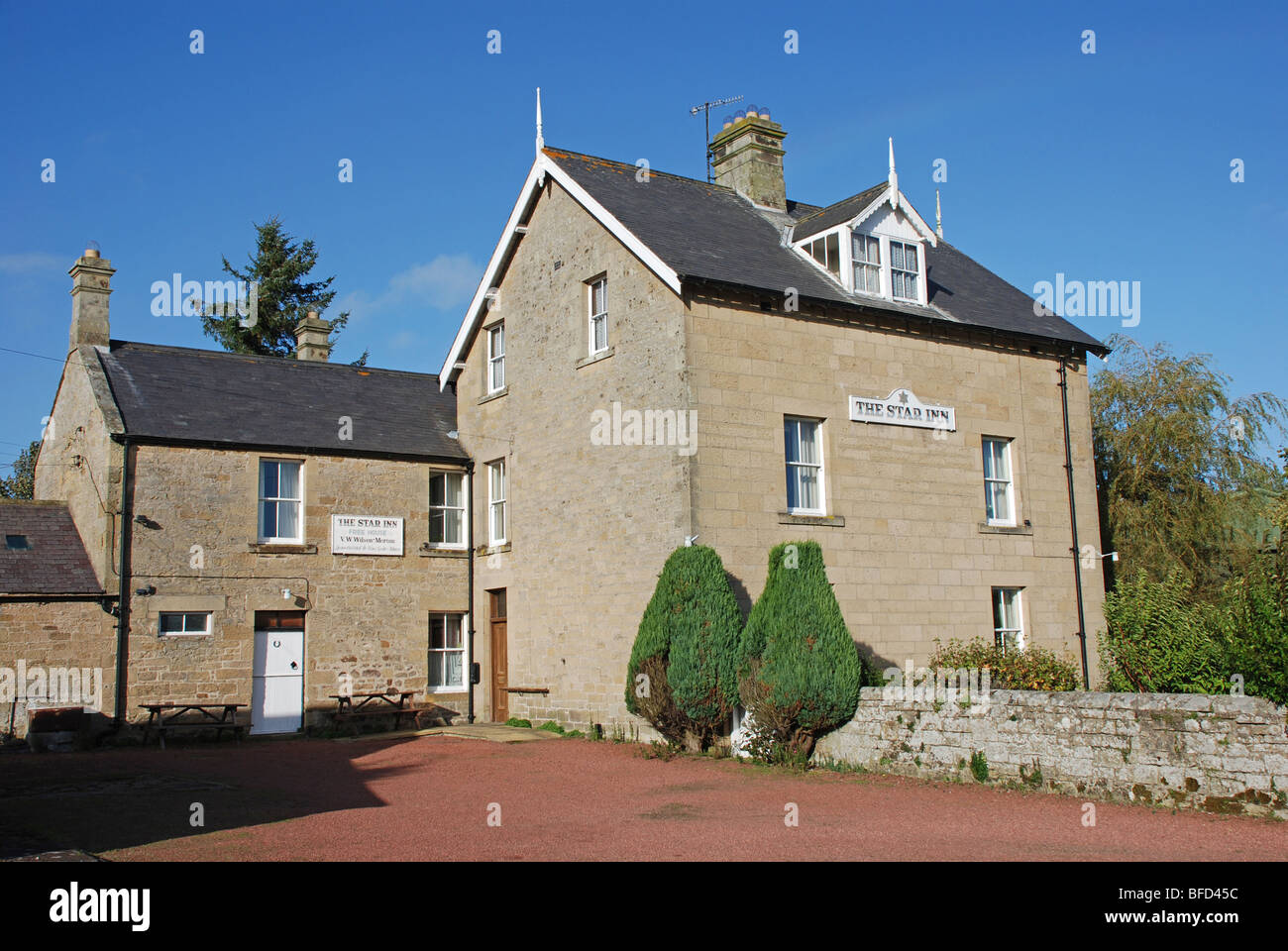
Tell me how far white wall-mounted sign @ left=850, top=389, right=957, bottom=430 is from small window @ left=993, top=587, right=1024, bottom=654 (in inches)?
122

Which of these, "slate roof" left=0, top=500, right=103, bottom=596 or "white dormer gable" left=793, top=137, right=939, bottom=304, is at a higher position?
"white dormer gable" left=793, top=137, right=939, bottom=304

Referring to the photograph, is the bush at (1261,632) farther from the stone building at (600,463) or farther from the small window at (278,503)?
the small window at (278,503)

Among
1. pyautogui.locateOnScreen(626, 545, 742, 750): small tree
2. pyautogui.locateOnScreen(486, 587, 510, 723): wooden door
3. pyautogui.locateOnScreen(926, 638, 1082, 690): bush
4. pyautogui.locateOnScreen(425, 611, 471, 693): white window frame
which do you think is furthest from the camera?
pyautogui.locateOnScreen(425, 611, 471, 693): white window frame

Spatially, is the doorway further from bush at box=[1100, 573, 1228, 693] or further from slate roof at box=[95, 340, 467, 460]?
bush at box=[1100, 573, 1228, 693]

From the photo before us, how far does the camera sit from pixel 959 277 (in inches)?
867

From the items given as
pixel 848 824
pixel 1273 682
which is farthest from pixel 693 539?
pixel 1273 682

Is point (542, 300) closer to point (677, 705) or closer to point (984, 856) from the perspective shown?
point (677, 705)

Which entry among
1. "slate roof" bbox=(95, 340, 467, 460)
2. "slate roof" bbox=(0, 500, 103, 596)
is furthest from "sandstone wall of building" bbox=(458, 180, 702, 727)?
"slate roof" bbox=(0, 500, 103, 596)

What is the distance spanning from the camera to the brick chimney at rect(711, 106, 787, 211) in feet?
73.1

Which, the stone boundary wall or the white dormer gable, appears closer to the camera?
the stone boundary wall

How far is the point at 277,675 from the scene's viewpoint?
1989 cm

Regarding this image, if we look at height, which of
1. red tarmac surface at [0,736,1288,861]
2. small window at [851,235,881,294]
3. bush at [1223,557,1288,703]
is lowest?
red tarmac surface at [0,736,1288,861]

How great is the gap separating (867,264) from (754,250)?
2.02 meters

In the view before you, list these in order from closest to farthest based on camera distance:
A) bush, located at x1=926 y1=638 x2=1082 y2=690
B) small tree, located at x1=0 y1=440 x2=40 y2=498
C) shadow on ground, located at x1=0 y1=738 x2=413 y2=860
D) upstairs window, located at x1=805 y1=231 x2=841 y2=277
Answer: shadow on ground, located at x1=0 y1=738 x2=413 y2=860, bush, located at x1=926 y1=638 x2=1082 y2=690, upstairs window, located at x1=805 y1=231 x2=841 y2=277, small tree, located at x1=0 y1=440 x2=40 y2=498
